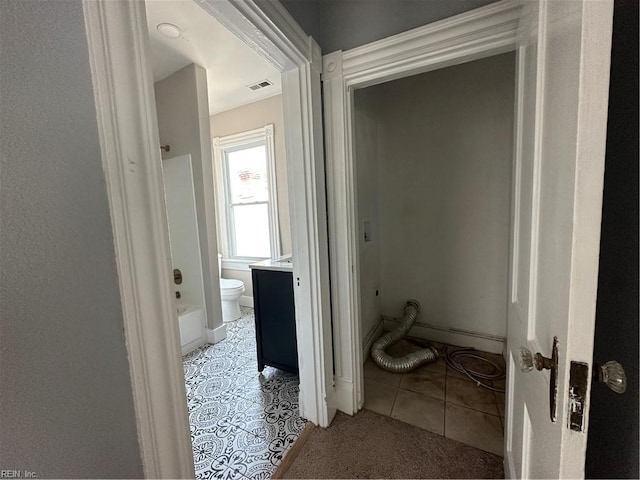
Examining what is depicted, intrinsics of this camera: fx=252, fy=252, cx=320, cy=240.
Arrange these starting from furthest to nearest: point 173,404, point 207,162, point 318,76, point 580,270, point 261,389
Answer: point 207,162
point 261,389
point 318,76
point 173,404
point 580,270

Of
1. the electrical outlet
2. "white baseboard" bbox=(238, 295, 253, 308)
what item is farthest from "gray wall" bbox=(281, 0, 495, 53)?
"white baseboard" bbox=(238, 295, 253, 308)

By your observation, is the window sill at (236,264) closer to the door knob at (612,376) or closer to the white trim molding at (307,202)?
the white trim molding at (307,202)

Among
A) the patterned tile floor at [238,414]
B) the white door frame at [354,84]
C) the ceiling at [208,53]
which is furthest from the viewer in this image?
the ceiling at [208,53]

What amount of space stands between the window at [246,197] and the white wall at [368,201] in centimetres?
137

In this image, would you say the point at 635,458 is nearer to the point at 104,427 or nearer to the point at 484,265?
the point at 104,427

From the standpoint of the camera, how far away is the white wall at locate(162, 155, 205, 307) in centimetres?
248

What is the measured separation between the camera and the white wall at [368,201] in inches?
80.7

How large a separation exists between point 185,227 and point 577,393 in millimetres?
2826

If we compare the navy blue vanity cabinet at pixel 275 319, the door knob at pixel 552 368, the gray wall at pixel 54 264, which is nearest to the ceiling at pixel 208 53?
the gray wall at pixel 54 264

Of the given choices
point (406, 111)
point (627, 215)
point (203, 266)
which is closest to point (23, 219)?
point (627, 215)

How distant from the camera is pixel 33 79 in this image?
0.43 metres

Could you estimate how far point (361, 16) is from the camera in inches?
51.3

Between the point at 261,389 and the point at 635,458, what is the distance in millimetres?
1820

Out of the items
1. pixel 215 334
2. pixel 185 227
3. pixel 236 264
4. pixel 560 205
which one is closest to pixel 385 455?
pixel 560 205
